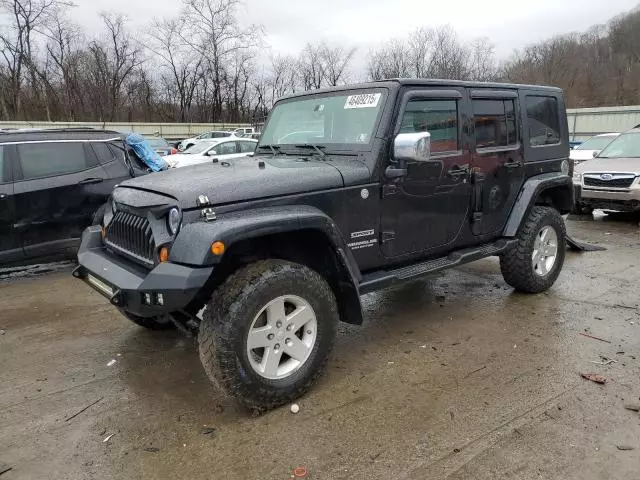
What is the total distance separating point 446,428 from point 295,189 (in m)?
1.70

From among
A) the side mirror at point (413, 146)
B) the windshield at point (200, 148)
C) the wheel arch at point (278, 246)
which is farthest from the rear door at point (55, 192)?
the windshield at point (200, 148)

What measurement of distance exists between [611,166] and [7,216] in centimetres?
991

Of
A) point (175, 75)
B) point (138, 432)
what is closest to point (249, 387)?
point (138, 432)

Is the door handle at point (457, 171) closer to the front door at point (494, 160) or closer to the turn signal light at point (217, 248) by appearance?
the front door at point (494, 160)

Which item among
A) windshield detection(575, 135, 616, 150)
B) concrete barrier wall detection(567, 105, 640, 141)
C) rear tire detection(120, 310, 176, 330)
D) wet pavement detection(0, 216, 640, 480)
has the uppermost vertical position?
concrete barrier wall detection(567, 105, 640, 141)

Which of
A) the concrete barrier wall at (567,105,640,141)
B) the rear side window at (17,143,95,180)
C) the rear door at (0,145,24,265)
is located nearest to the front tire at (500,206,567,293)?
the rear side window at (17,143,95,180)

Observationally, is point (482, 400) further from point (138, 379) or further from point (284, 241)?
point (138, 379)

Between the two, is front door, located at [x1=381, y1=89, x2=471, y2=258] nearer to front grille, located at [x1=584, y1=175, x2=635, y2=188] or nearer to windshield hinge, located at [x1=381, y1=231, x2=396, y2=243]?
windshield hinge, located at [x1=381, y1=231, x2=396, y2=243]

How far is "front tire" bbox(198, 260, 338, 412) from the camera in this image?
2.82 metres

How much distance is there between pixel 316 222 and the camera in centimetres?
306

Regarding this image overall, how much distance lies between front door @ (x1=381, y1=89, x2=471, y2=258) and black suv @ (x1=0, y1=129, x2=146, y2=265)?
12.7ft

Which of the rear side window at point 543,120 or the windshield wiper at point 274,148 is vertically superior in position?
the rear side window at point 543,120

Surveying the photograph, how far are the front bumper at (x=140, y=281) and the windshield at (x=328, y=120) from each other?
1654 mm

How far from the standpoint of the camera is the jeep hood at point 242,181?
2.95m
